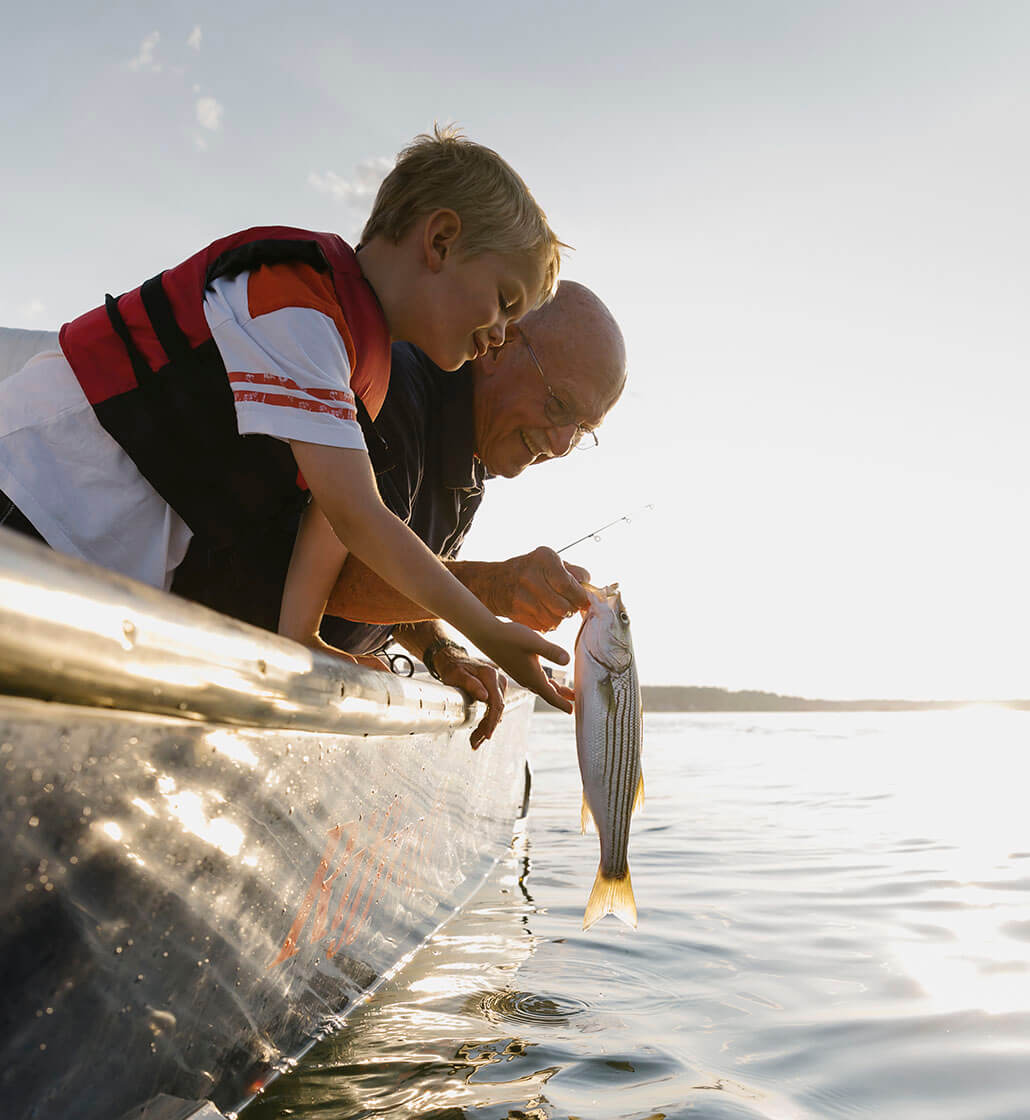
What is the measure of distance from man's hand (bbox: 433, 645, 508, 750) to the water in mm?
738

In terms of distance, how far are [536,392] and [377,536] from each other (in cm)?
198

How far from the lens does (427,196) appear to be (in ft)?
7.68

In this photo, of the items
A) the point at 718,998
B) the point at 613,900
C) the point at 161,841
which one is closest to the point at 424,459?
the point at 613,900

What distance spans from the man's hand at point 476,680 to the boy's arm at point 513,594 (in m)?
0.86

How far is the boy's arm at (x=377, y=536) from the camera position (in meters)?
1.82

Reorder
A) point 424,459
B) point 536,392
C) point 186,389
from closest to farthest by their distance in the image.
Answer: point 186,389 → point 424,459 → point 536,392

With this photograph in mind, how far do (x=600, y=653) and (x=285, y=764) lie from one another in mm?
1117

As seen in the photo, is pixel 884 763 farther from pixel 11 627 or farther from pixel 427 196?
pixel 11 627

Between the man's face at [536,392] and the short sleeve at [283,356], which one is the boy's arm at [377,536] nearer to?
the short sleeve at [283,356]

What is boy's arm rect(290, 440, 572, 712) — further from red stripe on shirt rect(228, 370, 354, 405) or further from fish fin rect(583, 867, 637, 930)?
fish fin rect(583, 867, 637, 930)

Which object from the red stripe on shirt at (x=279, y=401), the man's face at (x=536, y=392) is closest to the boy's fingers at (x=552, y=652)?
the red stripe on shirt at (x=279, y=401)

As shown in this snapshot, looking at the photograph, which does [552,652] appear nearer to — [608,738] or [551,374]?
[608,738]

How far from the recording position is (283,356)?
5.98 feet

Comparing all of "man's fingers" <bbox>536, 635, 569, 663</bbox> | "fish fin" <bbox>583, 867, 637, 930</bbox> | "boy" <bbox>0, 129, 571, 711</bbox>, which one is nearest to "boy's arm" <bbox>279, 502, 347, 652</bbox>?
"boy" <bbox>0, 129, 571, 711</bbox>
